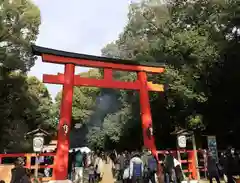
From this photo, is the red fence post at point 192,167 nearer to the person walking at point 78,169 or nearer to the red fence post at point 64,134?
the person walking at point 78,169

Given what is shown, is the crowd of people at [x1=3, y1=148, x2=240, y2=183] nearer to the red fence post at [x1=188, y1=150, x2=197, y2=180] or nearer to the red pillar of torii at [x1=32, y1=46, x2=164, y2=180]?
the red pillar of torii at [x1=32, y1=46, x2=164, y2=180]

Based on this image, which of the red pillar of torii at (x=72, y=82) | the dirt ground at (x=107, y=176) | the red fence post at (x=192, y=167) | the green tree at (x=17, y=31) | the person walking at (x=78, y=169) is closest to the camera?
the red pillar of torii at (x=72, y=82)

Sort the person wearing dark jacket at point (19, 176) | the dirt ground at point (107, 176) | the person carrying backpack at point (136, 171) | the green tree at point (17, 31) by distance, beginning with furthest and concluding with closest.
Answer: the green tree at point (17, 31) → the dirt ground at point (107, 176) → the person carrying backpack at point (136, 171) → the person wearing dark jacket at point (19, 176)

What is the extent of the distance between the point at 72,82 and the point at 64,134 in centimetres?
246

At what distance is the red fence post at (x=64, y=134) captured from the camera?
1195 centimetres

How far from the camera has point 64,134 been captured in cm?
1241

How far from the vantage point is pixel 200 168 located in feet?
51.5

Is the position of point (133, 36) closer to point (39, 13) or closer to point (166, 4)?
point (166, 4)

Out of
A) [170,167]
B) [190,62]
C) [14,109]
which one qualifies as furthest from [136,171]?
[14,109]

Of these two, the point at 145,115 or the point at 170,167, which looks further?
the point at 145,115

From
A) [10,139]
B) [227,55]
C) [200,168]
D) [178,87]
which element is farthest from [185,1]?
[10,139]

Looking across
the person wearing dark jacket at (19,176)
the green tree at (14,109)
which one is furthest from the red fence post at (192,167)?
the green tree at (14,109)

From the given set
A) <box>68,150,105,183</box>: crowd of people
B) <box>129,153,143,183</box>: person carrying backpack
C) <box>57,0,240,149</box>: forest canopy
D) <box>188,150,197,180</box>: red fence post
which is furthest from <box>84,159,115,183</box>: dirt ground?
<box>129,153,143,183</box>: person carrying backpack

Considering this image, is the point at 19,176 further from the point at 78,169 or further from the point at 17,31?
the point at 17,31
